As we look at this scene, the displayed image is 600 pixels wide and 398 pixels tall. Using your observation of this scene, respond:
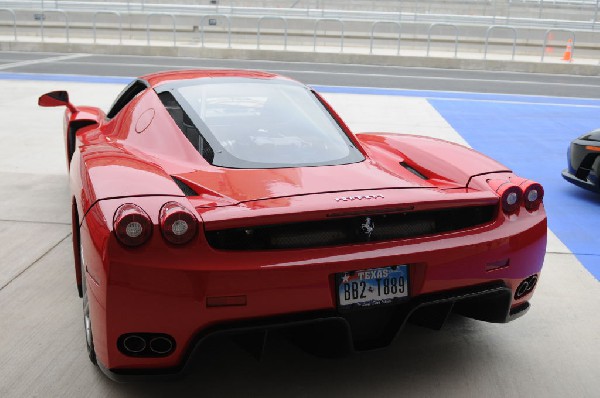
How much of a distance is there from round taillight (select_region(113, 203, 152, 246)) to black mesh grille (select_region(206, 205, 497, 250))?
23 cm

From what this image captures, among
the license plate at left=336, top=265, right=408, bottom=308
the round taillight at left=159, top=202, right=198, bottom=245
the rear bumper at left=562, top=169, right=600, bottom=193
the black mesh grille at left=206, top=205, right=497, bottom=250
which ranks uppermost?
the round taillight at left=159, top=202, right=198, bottom=245

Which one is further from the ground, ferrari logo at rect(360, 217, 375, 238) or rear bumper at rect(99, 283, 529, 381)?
ferrari logo at rect(360, 217, 375, 238)

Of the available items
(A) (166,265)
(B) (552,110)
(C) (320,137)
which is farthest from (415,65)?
(A) (166,265)

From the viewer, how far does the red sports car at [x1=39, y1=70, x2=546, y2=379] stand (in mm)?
2574

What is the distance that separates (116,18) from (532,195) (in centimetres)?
2887

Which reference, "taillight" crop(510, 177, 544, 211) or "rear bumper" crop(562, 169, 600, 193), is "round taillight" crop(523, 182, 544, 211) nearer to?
"taillight" crop(510, 177, 544, 211)

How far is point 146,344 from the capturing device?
2.64m

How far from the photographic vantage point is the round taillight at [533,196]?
10.5 ft

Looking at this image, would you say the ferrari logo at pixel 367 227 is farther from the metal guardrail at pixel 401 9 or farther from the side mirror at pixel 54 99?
the metal guardrail at pixel 401 9

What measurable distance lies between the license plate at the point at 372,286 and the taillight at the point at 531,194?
761 millimetres

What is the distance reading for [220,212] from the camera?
265cm

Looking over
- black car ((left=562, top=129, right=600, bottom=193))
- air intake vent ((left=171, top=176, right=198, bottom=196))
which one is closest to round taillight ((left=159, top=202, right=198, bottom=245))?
air intake vent ((left=171, top=176, right=198, bottom=196))

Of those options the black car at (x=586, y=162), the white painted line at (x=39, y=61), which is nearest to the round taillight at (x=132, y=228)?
the black car at (x=586, y=162)

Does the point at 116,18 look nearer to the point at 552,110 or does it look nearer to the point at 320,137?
the point at 552,110
